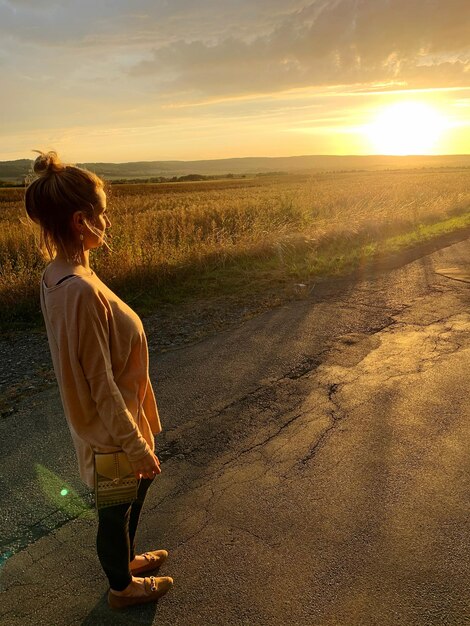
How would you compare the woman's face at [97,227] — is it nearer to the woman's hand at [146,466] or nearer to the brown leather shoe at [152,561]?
the woman's hand at [146,466]

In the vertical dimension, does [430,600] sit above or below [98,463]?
below

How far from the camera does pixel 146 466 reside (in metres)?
1.98

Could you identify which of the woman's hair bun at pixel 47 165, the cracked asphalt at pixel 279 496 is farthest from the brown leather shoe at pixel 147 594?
the woman's hair bun at pixel 47 165

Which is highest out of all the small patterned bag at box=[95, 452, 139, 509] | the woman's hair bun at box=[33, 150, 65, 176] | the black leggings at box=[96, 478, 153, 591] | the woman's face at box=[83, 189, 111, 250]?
the woman's hair bun at box=[33, 150, 65, 176]

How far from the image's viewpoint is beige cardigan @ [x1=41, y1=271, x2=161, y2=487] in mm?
1760

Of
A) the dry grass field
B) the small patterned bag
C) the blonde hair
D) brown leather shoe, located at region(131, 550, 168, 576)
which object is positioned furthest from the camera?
the dry grass field

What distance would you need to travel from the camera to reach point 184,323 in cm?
655

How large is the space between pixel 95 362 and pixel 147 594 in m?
1.25

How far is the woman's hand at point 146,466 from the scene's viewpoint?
197 centimetres

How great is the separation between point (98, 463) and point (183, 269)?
701 cm

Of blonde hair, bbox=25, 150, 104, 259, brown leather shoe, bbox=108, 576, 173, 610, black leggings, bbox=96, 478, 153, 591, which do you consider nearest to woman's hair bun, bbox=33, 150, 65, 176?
blonde hair, bbox=25, 150, 104, 259

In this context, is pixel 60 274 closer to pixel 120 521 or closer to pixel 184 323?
pixel 120 521

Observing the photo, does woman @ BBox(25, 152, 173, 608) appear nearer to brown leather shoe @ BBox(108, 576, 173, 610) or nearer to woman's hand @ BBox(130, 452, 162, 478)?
woman's hand @ BBox(130, 452, 162, 478)

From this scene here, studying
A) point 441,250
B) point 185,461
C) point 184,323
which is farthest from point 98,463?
point 441,250
